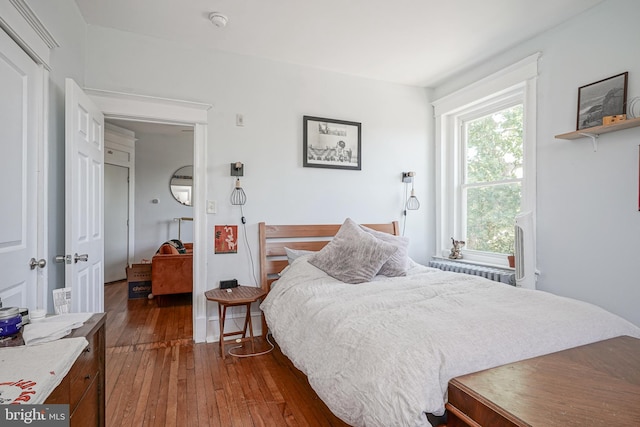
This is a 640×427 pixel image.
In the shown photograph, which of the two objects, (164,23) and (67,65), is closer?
(67,65)

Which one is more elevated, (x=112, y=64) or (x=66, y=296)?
(x=112, y=64)

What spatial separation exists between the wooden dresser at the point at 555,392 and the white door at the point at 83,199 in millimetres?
2192

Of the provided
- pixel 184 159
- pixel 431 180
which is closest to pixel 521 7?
pixel 431 180

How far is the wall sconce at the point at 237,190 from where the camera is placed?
304 centimetres

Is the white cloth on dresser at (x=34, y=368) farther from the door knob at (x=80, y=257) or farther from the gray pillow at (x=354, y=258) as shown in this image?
the gray pillow at (x=354, y=258)

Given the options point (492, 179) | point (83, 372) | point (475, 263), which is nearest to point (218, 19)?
point (83, 372)

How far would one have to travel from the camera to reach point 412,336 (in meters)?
1.40

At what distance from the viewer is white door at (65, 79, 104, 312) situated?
1991 millimetres

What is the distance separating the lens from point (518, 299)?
1938 mm

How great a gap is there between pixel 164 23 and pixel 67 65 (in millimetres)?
787

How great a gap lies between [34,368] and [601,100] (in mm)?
3369

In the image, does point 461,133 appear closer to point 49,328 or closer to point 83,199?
point 83,199

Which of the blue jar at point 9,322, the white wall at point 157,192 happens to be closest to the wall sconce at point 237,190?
the blue jar at point 9,322

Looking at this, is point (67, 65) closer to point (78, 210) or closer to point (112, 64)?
point (112, 64)
